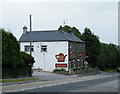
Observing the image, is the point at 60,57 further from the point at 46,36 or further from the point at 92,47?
the point at 92,47

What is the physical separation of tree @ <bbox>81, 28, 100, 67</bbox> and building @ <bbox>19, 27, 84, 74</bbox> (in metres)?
17.2

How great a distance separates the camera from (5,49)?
2911 centimetres

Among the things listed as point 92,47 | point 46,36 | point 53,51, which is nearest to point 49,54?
point 53,51

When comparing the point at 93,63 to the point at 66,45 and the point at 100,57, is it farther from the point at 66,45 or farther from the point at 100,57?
the point at 66,45

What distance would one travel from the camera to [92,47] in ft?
236

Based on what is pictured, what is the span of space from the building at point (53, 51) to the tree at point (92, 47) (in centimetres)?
1716

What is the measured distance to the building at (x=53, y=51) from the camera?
2048 inches

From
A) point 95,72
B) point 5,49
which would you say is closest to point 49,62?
point 95,72

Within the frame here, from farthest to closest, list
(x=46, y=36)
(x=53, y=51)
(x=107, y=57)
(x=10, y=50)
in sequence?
(x=107, y=57) → (x=46, y=36) → (x=53, y=51) → (x=10, y=50)

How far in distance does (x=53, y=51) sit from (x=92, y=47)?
21818 mm

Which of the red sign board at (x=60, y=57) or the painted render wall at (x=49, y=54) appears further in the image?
the painted render wall at (x=49, y=54)

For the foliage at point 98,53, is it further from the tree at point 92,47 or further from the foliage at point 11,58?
the foliage at point 11,58

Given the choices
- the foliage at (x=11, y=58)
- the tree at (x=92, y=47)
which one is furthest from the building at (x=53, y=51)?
the foliage at (x=11, y=58)

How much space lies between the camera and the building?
52031 millimetres
